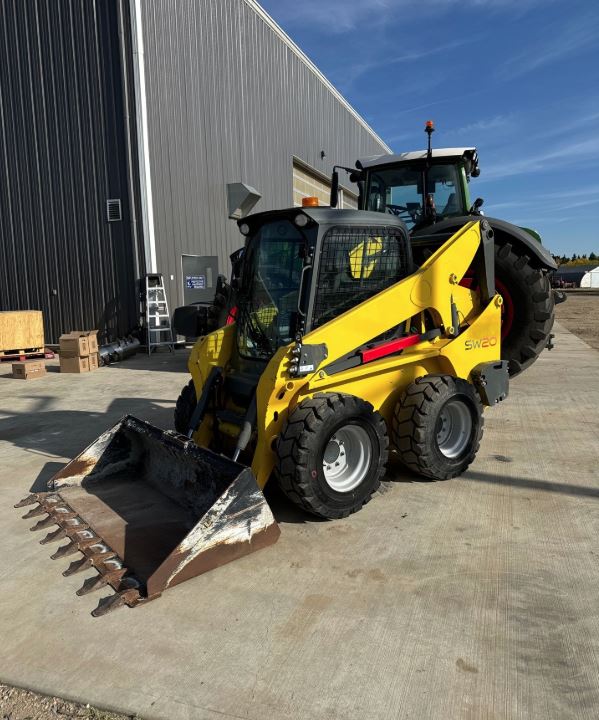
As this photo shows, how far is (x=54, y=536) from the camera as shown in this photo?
3707 mm

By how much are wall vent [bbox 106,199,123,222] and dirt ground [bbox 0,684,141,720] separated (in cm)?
1146

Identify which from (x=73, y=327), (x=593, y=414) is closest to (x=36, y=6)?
(x=73, y=327)

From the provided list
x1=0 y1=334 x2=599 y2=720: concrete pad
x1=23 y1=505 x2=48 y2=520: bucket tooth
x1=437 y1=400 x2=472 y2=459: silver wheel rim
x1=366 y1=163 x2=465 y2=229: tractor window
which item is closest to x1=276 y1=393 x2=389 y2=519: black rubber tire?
x1=0 y1=334 x2=599 y2=720: concrete pad

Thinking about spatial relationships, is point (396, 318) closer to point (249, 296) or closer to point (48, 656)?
point (249, 296)

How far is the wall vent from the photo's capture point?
41.0ft

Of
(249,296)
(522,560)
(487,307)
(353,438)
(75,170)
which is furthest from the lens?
(75,170)

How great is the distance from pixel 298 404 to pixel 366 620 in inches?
55.8

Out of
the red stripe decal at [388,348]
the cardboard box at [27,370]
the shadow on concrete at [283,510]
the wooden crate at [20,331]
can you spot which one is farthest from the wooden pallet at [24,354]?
the red stripe decal at [388,348]

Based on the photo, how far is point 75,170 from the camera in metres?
12.8

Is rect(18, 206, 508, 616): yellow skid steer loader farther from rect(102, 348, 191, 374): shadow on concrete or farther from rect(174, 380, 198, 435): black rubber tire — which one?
rect(102, 348, 191, 374): shadow on concrete

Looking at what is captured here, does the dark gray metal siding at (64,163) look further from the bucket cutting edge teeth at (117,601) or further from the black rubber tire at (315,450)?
the bucket cutting edge teeth at (117,601)

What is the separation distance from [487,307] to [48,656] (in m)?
4.15

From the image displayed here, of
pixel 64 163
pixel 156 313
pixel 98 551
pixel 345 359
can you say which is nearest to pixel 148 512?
pixel 98 551

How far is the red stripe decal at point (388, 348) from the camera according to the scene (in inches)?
164
